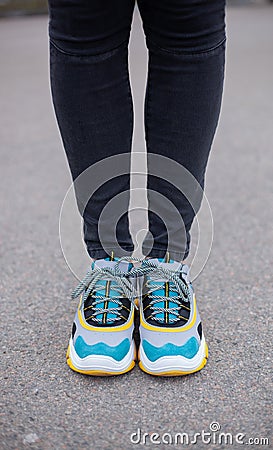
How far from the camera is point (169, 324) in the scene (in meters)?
1.15

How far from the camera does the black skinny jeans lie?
105 centimetres

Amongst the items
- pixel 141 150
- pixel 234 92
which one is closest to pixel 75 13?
pixel 141 150

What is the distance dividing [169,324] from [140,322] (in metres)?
0.07

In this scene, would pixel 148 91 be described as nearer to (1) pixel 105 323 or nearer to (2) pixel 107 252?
(2) pixel 107 252

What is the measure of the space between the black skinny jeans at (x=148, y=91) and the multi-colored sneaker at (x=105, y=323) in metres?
0.08

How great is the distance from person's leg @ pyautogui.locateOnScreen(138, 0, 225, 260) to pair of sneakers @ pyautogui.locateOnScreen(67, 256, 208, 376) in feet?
0.24

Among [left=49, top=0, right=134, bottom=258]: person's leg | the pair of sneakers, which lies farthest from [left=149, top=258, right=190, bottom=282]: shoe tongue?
[left=49, top=0, right=134, bottom=258]: person's leg

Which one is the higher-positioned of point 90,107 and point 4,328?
point 90,107

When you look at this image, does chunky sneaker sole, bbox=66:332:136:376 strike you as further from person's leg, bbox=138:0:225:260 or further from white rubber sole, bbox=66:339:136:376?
person's leg, bbox=138:0:225:260

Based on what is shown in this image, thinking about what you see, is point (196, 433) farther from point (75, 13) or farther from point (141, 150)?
point (141, 150)

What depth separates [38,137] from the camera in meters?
2.73

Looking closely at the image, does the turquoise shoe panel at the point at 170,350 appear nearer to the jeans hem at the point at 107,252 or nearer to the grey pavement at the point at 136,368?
the grey pavement at the point at 136,368

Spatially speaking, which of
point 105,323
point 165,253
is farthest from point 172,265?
point 105,323

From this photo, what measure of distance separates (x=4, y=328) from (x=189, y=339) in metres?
0.40
